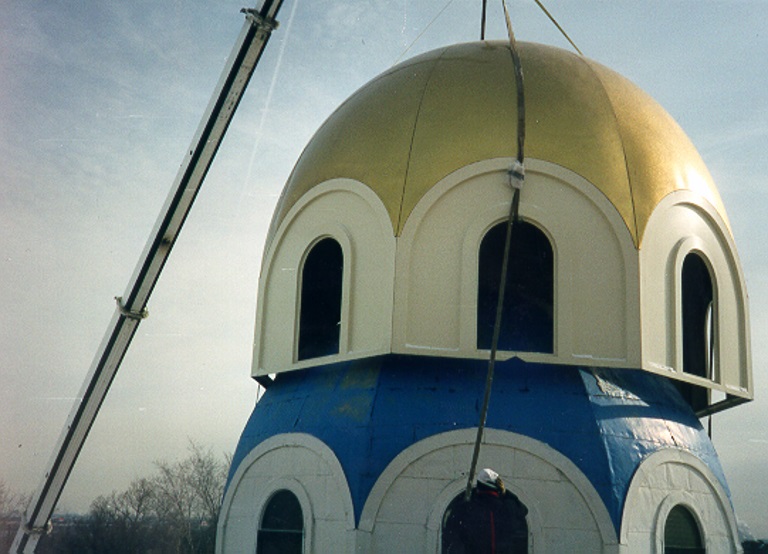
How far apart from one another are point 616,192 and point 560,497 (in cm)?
435

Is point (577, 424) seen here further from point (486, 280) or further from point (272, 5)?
point (272, 5)

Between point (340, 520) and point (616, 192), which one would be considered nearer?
point (340, 520)

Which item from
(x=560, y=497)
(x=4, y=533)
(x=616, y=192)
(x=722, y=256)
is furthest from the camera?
(x=4, y=533)

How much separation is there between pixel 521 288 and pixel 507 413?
2126mm

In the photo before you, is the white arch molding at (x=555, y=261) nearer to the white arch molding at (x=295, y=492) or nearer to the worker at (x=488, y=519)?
the white arch molding at (x=295, y=492)

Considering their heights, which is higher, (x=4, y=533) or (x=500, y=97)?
(x=500, y=97)

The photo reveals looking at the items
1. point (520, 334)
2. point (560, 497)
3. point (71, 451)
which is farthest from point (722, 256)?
point (71, 451)

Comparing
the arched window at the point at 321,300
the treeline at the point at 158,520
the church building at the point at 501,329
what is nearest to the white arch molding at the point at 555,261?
the church building at the point at 501,329

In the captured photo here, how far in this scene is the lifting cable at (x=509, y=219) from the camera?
13031 mm

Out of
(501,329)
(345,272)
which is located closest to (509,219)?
(501,329)

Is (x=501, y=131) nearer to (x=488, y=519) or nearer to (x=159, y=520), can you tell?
(x=488, y=519)

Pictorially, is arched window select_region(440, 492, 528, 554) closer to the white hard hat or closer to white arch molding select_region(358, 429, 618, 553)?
the white hard hat

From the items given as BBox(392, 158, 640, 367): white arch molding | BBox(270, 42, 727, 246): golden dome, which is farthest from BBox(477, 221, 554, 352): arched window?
BBox(270, 42, 727, 246): golden dome

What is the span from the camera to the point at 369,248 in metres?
14.8
